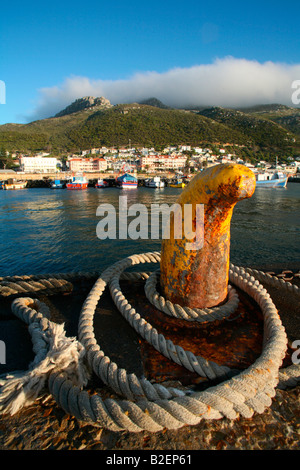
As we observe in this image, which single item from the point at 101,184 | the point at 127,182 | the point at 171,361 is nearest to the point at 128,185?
the point at 127,182

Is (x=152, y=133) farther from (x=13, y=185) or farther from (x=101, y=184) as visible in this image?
(x=13, y=185)

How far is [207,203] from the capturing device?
2887 mm

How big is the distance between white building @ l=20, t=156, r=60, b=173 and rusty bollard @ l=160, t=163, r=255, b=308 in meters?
117

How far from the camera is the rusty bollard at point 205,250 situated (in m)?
2.74

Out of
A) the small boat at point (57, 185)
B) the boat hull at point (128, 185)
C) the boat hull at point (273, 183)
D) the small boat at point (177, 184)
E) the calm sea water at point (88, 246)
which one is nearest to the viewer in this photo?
the calm sea water at point (88, 246)

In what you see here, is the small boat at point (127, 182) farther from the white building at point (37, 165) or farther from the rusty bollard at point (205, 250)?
the rusty bollard at point (205, 250)

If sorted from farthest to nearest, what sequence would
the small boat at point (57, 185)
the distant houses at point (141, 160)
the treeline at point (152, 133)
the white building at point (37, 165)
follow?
the treeline at point (152, 133)
the distant houses at point (141, 160)
the white building at point (37, 165)
the small boat at point (57, 185)

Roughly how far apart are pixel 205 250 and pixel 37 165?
125305mm

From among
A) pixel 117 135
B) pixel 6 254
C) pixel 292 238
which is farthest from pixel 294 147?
pixel 6 254

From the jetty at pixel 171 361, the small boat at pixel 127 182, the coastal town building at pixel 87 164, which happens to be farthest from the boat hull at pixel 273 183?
the coastal town building at pixel 87 164

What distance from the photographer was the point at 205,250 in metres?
3.04

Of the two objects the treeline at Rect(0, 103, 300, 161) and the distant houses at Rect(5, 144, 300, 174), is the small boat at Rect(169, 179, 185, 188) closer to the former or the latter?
the distant houses at Rect(5, 144, 300, 174)

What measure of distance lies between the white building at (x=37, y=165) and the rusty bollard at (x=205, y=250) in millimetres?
116543
